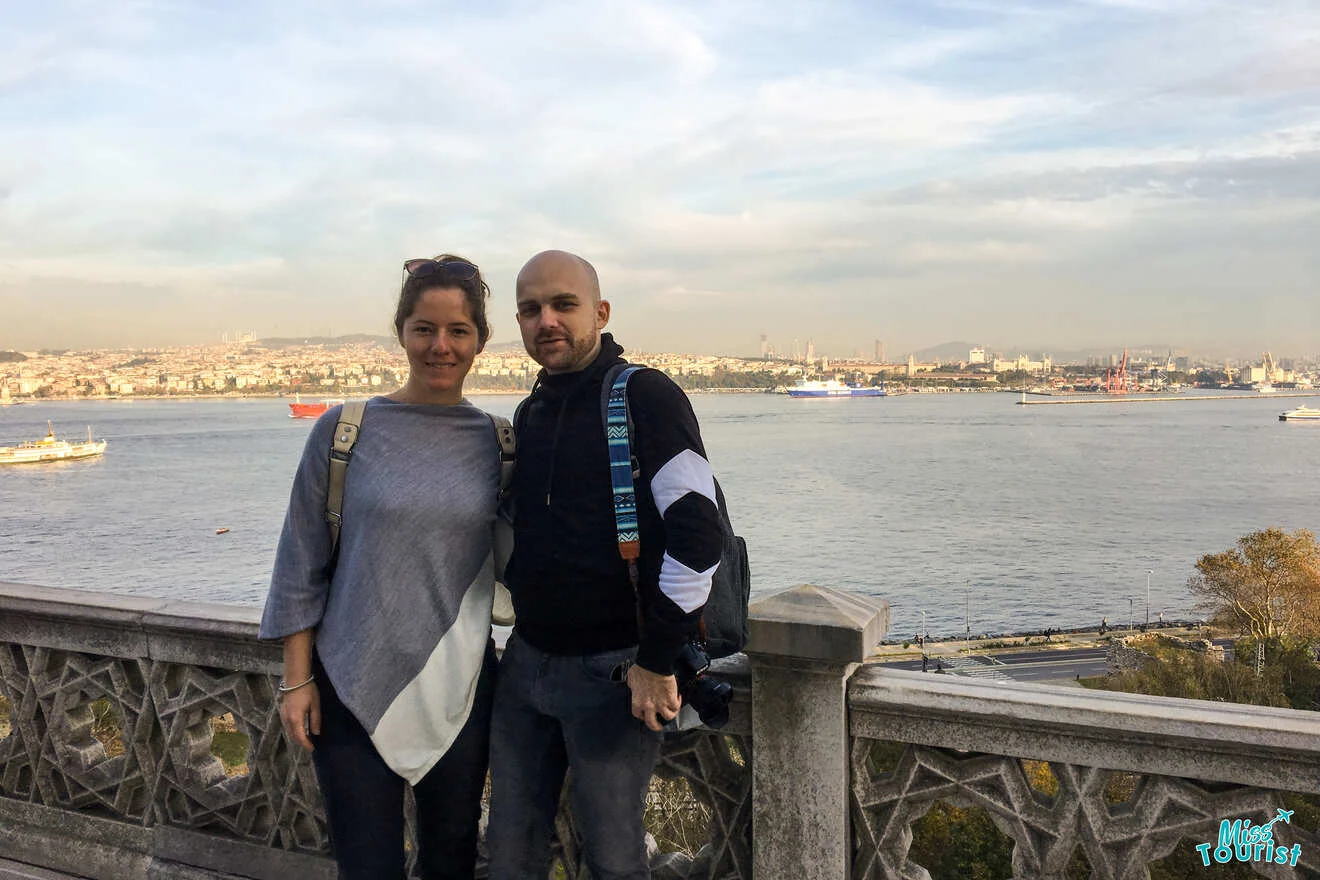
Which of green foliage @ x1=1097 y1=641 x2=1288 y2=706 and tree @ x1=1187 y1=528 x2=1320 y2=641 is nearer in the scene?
green foliage @ x1=1097 y1=641 x2=1288 y2=706

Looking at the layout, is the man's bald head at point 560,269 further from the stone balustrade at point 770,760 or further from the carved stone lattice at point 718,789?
the carved stone lattice at point 718,789

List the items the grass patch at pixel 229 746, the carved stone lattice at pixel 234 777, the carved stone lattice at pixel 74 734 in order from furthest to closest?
the grass patch at pixel 229 746, the carved stone lattice at pixel 74 734, the carved stone lattice at pixel 234 777

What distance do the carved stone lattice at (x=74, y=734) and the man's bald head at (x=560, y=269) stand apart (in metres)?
2.18

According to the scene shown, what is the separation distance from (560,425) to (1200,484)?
9051 cm

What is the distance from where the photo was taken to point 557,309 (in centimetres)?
225

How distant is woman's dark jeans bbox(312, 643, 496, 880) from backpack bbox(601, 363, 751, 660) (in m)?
0.66

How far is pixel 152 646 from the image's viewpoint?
3240 mm

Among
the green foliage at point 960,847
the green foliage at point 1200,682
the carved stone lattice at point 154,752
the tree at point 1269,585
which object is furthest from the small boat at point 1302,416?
the carved stone lattice at point 154,752

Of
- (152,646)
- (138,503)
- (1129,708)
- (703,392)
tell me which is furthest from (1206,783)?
(703,392)

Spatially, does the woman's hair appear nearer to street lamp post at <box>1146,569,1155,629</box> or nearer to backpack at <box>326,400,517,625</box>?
backpack at <box>326,400,517,625</box>

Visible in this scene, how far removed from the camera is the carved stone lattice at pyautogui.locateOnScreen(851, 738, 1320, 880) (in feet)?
7.23

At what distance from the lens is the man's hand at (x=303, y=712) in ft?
7.30

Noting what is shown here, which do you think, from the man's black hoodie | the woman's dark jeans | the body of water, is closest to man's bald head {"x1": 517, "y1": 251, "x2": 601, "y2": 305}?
the man's black hoodie

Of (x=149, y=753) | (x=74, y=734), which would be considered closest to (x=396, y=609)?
(x=149, y=753)
